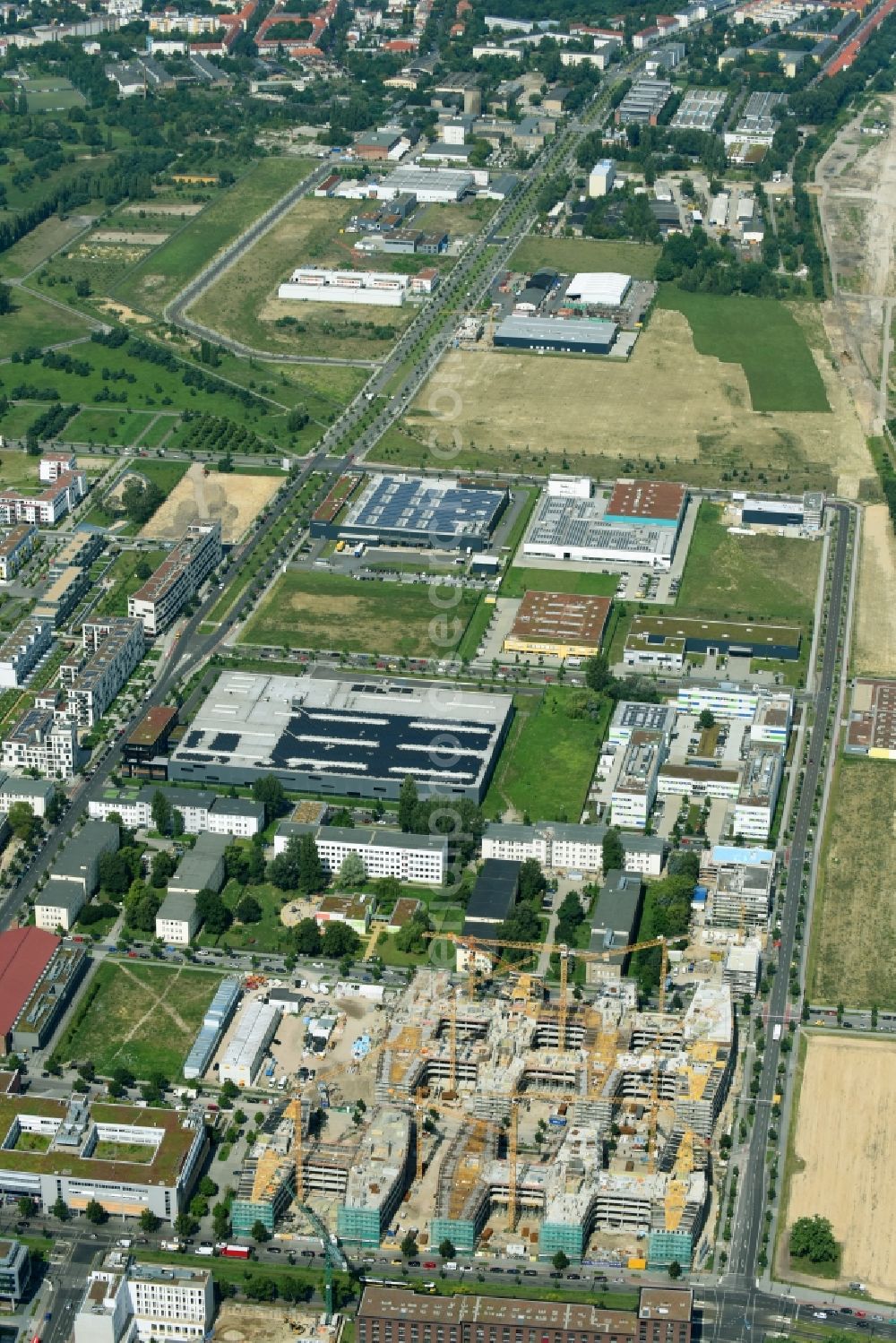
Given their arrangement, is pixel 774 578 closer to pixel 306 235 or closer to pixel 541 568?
pixel 541 568

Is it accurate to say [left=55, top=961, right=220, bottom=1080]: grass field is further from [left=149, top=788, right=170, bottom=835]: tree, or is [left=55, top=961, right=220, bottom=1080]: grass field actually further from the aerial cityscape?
[left=149, top=788, right=170, bottom=835]: tree

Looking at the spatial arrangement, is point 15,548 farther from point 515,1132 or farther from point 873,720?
point 515,1132

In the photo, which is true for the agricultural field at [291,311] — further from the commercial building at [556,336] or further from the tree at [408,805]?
the tree at [408,805]

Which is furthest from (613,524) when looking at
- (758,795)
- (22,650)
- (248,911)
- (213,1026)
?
(213,1026)

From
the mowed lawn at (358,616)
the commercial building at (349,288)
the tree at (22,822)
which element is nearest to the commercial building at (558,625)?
the mowed lawn at (358,616)

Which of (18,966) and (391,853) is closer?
(18,966)

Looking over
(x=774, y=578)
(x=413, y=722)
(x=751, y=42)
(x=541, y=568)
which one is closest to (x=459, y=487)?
(x=541, y=568)

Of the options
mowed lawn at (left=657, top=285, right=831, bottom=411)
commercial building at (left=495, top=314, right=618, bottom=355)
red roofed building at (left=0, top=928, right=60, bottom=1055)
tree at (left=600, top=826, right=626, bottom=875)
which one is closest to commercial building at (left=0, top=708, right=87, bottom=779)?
red roofed building at (left=0, top=928, right=60, bottom=1055)
